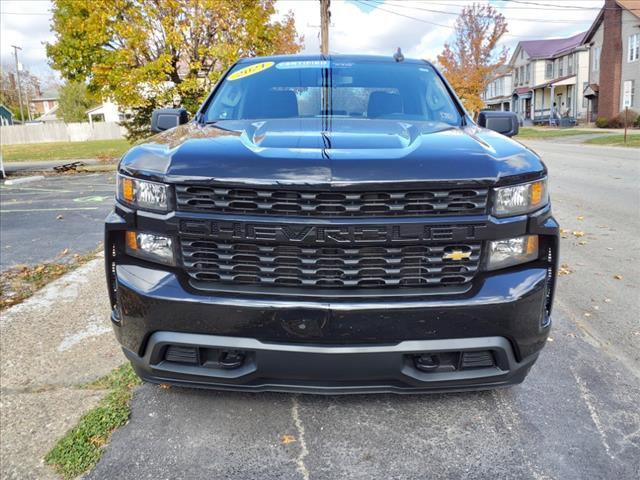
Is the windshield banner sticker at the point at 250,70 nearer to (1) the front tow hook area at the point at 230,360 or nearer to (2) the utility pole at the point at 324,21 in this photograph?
(1) the front tow hook area at the point at 230,360

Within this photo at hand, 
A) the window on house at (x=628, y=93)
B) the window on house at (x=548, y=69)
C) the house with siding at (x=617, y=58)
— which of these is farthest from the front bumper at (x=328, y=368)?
the window on house at (x=548, y=69)

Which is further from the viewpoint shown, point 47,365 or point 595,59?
point 595,59

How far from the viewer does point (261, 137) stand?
2443 millimetres

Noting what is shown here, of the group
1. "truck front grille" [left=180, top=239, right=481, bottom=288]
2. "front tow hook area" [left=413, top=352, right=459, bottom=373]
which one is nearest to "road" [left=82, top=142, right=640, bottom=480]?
"front tow hook area" [left=413, top=352, right=459, bottom=373]

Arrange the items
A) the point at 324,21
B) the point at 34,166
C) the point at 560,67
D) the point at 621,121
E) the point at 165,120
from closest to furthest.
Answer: the point at 165,120, the point at 34,166, the point at 324,21, the point at 621,121, the point at 560,67

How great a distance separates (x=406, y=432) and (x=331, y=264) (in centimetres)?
95

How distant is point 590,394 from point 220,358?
1.99 m

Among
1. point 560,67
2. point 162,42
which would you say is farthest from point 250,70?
point 560,67

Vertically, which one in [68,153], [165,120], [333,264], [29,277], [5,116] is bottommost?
[29,277]

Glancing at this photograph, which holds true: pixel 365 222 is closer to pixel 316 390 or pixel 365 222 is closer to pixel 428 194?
pixel 428 194

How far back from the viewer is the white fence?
5272 centimetres

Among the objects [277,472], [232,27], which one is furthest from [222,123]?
[232,27]

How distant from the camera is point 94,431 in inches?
97.7

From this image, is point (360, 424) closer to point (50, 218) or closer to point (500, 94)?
point (50, 218)
